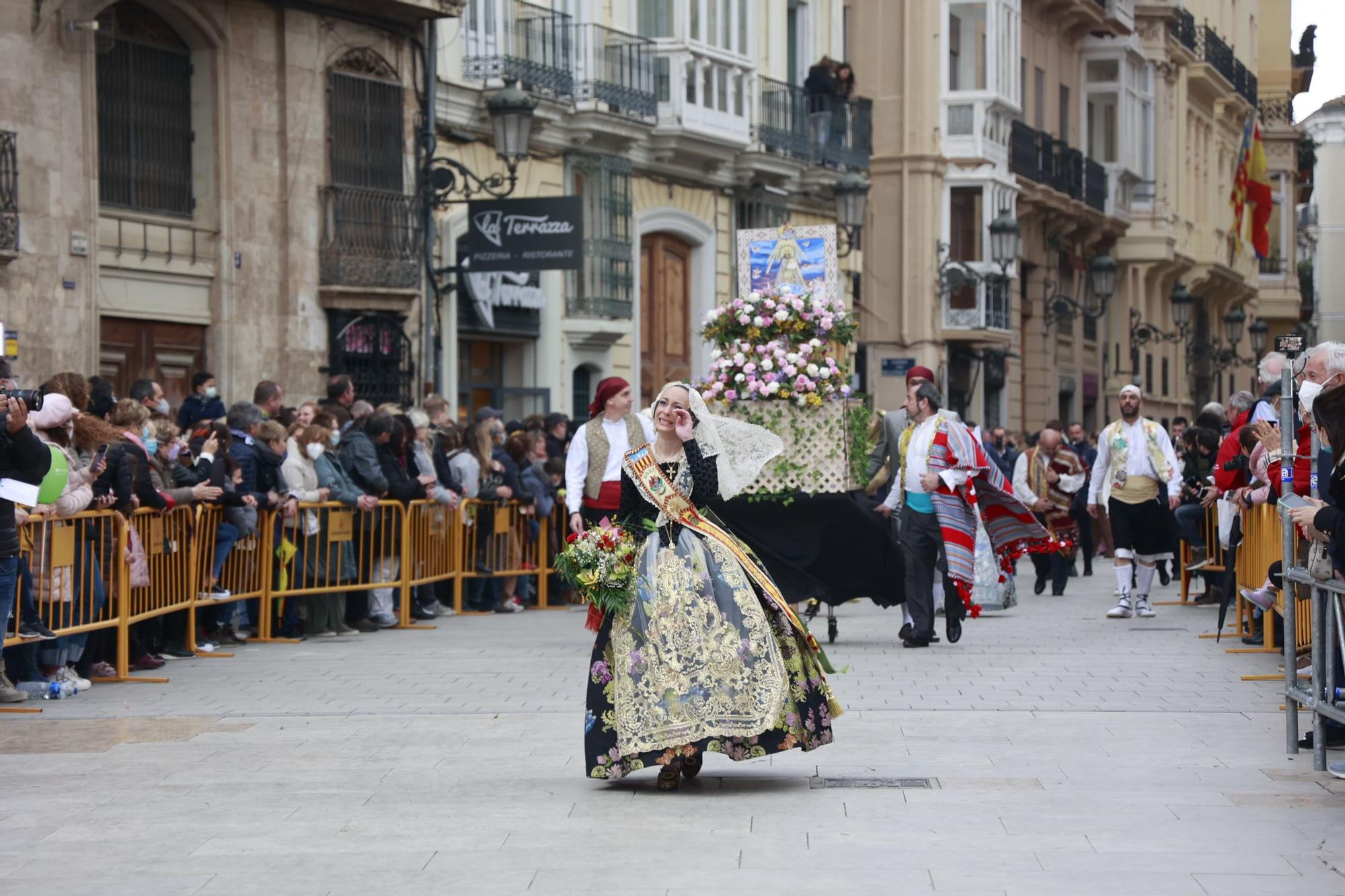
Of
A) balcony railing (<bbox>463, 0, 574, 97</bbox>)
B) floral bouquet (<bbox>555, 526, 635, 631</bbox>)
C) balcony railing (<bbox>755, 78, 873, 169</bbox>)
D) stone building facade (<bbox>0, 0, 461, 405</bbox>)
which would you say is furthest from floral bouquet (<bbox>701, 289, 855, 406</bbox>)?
balcony railing (<bbox>755, 78, 873, 169</bbox>)

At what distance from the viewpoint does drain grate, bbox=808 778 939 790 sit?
28.7 feet

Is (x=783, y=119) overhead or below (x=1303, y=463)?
overhead

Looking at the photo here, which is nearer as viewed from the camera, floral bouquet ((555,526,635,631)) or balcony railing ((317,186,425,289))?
floral bouquet ((555,526,635,631))

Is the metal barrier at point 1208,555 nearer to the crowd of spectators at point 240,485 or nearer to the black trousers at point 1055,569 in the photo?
the black trousers at point 1055,569

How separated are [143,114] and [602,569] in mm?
12813

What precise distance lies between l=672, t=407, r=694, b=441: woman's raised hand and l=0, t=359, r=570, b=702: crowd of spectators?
12.8 ft

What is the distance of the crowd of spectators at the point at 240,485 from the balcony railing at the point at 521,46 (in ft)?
15.8

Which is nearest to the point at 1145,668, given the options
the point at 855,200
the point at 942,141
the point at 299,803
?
the point at 299,803

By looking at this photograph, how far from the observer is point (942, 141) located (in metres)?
38.5

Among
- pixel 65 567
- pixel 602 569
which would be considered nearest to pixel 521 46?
pixel 65 567

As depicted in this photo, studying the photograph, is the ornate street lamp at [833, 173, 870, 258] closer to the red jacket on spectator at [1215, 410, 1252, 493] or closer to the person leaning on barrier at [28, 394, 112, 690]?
the red jacket on spectator at [1215, 410, 1252, 493]

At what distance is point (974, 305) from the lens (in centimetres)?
3838

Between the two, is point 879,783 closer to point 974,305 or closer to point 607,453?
point 607,453

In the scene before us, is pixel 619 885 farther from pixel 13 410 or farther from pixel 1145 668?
pixel 1145 668
